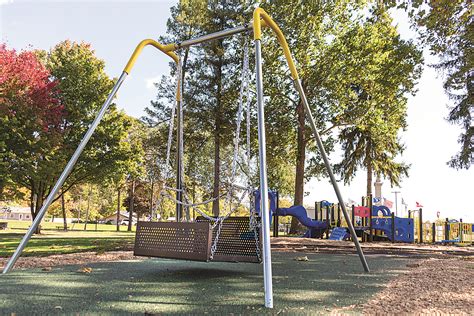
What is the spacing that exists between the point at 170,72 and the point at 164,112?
7.20 ft

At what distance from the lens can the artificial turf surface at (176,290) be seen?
271 cm

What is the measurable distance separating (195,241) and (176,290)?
783mm

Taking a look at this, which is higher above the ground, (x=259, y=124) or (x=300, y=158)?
(x=300, y=158)

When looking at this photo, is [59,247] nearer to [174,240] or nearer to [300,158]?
[174,240]

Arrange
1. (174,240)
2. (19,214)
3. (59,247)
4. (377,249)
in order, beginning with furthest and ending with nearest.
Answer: (19,214) → (377,249) → (59,247) → (174,240)

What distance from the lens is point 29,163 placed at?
1564 centimetres

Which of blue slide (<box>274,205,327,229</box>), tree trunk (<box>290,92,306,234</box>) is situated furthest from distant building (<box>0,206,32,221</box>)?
blue slide (<box>274,205,327,229</box>)

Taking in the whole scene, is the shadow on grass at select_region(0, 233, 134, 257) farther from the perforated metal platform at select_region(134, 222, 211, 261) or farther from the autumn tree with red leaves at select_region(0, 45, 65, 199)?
the autumn tree with red leaves at select_region(0, 45, 65, 199)

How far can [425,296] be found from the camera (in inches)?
131

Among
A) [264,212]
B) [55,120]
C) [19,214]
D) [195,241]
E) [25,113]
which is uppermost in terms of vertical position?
[25,113]

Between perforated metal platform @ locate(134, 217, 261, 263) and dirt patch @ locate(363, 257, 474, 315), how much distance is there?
1580 millimetres

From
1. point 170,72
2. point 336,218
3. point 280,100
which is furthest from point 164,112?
point 336,218

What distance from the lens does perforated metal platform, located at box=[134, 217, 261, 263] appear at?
412 centimetres

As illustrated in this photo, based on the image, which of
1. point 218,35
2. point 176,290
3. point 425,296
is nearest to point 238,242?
point 176,290
